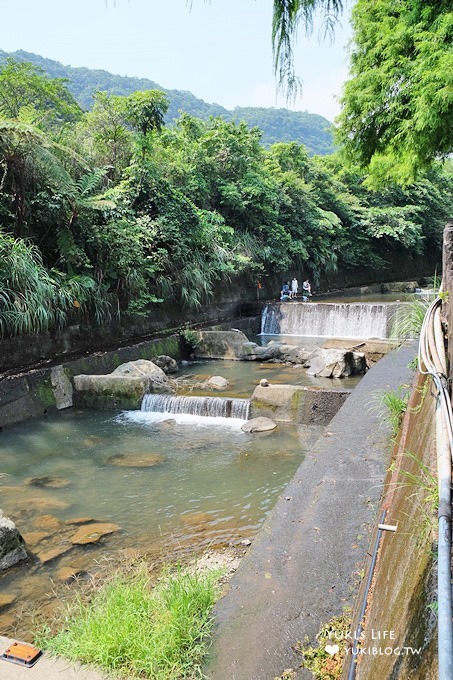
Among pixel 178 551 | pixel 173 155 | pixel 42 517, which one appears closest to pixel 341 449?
pixel 178 551

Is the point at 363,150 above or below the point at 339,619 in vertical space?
above

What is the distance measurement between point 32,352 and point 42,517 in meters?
4.91

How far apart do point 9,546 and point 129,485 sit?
1869mm

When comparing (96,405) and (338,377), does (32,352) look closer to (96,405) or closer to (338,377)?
(96,405)

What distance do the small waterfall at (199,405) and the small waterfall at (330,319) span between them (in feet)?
24.0

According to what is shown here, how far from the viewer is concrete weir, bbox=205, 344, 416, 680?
2244 mm

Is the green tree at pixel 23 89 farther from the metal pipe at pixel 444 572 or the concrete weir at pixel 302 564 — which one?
the metal pipe at pixel 444 572

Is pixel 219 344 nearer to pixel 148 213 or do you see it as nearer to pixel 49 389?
pixel 148 213

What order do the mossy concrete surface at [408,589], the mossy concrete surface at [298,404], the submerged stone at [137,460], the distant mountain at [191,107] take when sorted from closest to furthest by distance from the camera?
the mossy concrete surface at [408,589] < the submerged stone at [137,460] < the mossy concrete surface at [298,404] < the distant mountain at [191,107]

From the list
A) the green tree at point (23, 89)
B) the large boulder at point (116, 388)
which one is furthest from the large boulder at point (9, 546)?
the green tree at point (23, 89)

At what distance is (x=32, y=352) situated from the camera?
953 cm

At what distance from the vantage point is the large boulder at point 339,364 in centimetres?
1011

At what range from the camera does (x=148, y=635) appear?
2418 mm

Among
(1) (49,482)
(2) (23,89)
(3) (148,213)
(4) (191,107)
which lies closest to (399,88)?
(3) (148,213)
